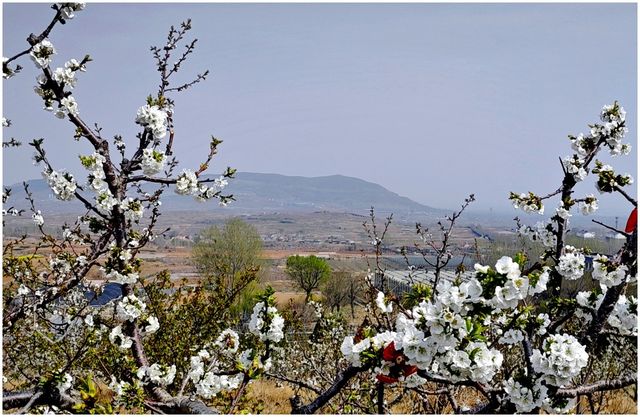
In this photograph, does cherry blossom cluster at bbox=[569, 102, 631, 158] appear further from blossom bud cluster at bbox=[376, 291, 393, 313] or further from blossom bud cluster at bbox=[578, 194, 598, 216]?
blossom bud cluster at bbox=[376, 291, 393, 313]

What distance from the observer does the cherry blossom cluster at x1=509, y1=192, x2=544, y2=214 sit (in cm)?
354

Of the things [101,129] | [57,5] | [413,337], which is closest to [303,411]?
[413,337]

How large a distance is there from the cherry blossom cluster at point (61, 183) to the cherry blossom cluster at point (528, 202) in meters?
2.81

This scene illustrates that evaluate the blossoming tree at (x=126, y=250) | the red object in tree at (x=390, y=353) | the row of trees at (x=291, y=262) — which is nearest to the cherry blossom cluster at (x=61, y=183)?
the blossoming tree at (x=126, y=250)

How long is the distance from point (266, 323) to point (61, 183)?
169 centimetres

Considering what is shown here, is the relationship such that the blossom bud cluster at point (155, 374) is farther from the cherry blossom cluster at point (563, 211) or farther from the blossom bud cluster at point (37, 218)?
the cherry blossom cluster at point (563, 211)

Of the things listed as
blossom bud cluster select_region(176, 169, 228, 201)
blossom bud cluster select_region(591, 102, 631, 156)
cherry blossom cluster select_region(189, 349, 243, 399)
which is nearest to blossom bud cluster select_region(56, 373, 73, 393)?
cherry blossom cluster select_region(189, 349, 243, 399)

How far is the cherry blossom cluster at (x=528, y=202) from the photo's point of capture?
3.54m

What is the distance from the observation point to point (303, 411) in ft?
7.50

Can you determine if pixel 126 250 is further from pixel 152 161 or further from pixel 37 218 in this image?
pixel 37 218

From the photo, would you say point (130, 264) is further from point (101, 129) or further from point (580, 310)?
point (580, 310)

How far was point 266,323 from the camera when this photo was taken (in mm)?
2668

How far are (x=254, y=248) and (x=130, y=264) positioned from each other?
4036 cm

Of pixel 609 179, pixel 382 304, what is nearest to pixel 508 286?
pixel 382 304
